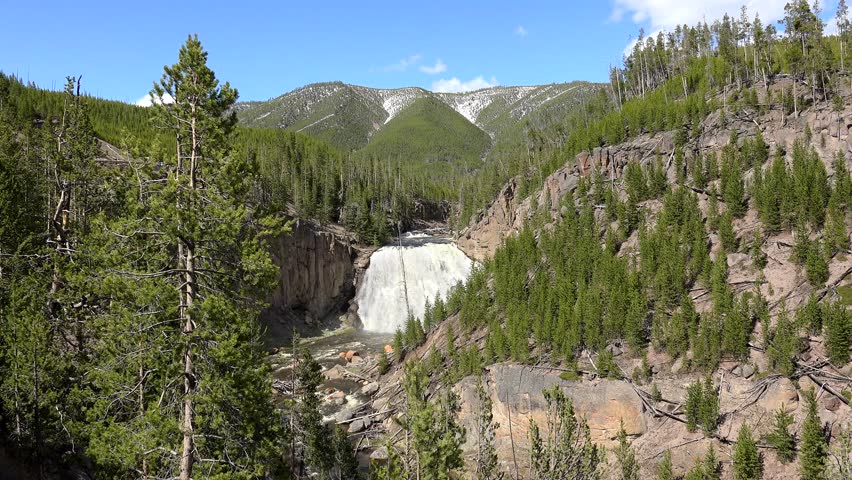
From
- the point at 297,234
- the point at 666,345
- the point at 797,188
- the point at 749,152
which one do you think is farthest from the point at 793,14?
the point at 297,234

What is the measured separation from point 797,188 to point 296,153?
3802 inches

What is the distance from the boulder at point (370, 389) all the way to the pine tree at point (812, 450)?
108 feet

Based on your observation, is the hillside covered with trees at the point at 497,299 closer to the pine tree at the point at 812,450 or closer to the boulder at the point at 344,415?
the pine tree at the point at 812,450

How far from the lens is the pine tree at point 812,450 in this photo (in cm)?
2519

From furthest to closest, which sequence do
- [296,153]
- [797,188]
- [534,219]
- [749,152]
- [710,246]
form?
[296,153]
[534,219]
[749,152]
[710,246]
[797,188]

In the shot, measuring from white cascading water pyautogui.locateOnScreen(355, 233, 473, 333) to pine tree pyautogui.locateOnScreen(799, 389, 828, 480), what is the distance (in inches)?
2035

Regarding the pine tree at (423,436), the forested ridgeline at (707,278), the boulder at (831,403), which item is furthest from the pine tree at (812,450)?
the pine tree at (423,436)

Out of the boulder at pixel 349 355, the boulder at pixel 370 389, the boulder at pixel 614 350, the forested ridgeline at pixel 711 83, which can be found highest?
the forested ridgeline at pixel 711 83

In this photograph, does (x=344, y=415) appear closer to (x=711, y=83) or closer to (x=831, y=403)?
(x=831, y=403)

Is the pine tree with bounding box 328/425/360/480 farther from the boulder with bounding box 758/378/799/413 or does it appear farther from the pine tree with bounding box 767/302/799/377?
the pine tree with bounding box 767/302/799/377

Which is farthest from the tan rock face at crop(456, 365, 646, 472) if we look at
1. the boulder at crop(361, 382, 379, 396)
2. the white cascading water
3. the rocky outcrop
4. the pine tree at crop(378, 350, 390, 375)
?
the white cascading water

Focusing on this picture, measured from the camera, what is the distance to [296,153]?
11550 cm

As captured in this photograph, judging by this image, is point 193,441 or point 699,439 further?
point 699,439

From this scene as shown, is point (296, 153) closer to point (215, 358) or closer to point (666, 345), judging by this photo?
point (666, 345)
